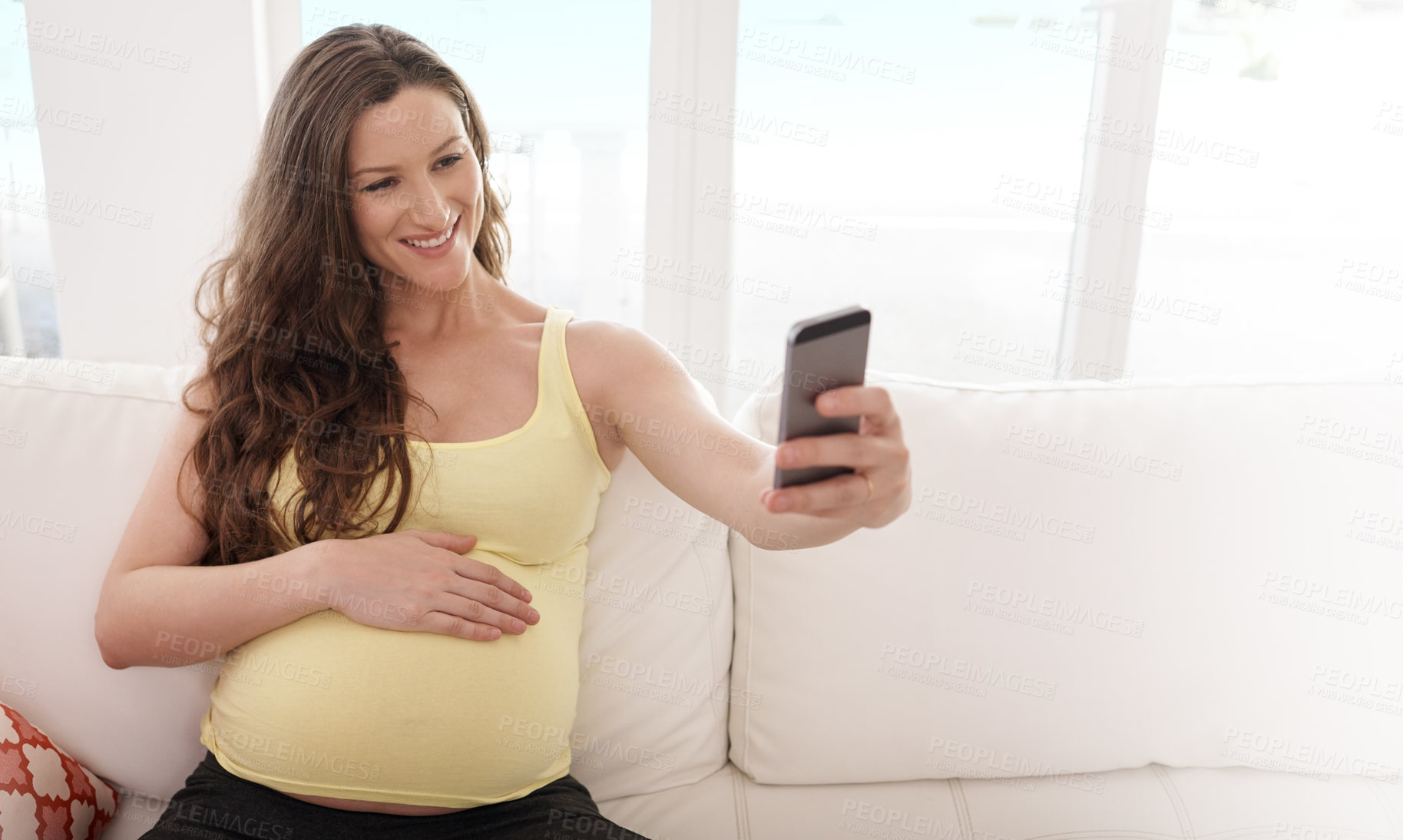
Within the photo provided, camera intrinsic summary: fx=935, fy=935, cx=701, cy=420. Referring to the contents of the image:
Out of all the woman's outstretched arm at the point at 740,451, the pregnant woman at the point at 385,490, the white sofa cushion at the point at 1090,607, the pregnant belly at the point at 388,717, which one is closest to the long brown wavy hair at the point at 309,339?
the pregnant woman at the point at 385,490

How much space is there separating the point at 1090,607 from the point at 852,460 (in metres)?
0.73

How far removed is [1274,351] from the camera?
7.23ft

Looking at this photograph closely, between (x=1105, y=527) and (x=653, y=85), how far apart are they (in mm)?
1247

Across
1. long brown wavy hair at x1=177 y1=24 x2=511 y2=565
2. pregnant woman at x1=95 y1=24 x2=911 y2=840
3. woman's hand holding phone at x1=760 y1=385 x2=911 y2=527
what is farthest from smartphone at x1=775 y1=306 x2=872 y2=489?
long brown wavy hair at x1=177 y1=24 x2=511 y2=565

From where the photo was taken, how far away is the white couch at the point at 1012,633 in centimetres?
134

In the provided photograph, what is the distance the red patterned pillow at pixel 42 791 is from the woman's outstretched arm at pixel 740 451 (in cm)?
81

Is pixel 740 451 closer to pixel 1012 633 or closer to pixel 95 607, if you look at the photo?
pixel 1012 633

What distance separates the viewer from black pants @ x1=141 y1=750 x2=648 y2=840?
109 centimetres

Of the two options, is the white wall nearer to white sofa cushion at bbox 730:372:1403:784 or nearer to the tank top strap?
the tank top strap

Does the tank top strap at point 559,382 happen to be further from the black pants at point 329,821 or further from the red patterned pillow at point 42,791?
the red patterned pillow at point 42,791

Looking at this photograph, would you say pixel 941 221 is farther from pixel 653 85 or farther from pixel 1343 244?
pixel 1343 244

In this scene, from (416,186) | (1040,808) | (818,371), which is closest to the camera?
(818,371)

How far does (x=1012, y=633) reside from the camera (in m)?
1.36

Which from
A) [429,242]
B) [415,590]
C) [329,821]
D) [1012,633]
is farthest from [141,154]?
[1012,633]
